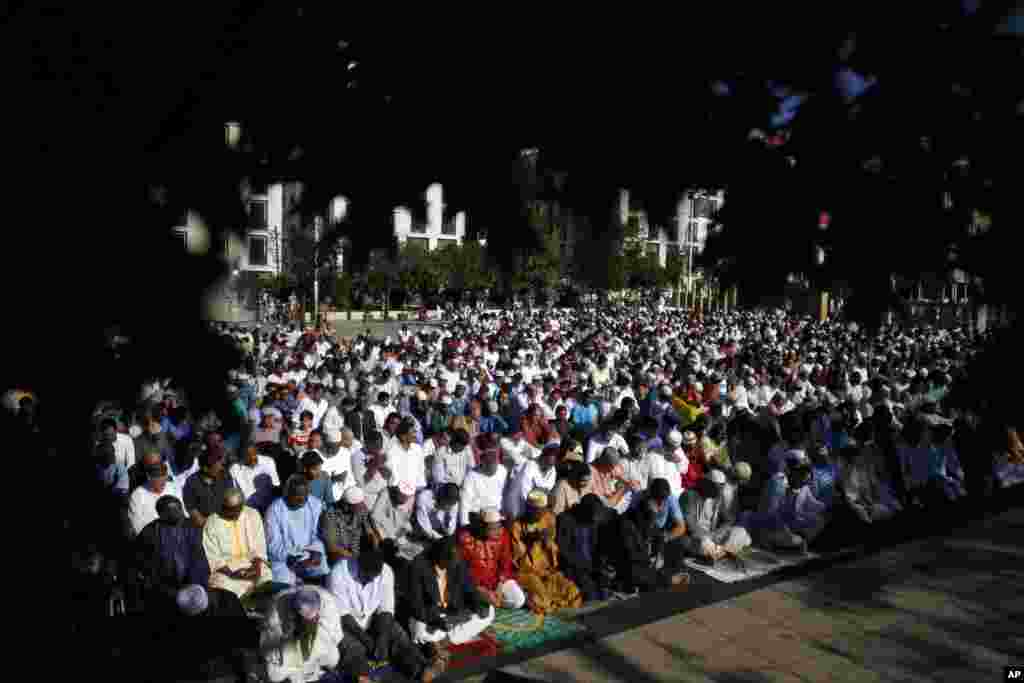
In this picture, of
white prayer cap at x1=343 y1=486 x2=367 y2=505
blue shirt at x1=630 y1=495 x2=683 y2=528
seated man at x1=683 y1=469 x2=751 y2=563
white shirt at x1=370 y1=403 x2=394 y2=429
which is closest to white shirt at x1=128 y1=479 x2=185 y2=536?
white prayer cap at x1=343 y1=486 x2=367 y2=505

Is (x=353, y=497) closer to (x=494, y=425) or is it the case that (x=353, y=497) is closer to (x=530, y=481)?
(x=530, y=481)

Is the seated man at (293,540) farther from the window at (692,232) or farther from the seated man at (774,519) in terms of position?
the window at (692,232)

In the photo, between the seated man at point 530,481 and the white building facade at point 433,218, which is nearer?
the white building facade at point 433,218

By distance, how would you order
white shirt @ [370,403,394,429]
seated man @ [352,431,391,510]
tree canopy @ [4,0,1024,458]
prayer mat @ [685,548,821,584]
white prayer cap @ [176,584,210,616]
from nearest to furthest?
1. tree canopy @ [4,0,1024,458]
2. white prayer cap @ [176,584,210,616]
3. seated man @ [352,431,391,510]
4. prayer mat @ [685,548,821,584]
5. white shirt @ [370,403,394,429]

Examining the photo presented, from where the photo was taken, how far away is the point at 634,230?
69.6 inches

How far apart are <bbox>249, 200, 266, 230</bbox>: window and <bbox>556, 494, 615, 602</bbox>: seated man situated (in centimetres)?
512

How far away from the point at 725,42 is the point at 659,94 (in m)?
0.14

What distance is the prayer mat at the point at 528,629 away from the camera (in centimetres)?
582

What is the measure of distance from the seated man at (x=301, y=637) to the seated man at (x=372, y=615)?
0.52ft

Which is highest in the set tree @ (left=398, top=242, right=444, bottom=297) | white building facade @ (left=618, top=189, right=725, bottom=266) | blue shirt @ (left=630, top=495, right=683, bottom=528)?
tree @ (left=398, top=242, right=444, bottom=297)

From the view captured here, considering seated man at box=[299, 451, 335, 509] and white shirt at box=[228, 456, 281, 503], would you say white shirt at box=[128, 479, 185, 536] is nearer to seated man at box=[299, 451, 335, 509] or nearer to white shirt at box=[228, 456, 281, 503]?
white shirt at box=[228, 456, 281, 503]

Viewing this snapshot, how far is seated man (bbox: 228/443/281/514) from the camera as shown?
6.91 m

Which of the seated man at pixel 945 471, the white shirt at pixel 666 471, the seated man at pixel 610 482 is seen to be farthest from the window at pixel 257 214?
the seated man at pixel 945 471

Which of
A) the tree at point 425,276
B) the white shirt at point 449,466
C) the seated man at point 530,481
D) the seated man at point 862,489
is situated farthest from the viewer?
the tree at point 425,276
